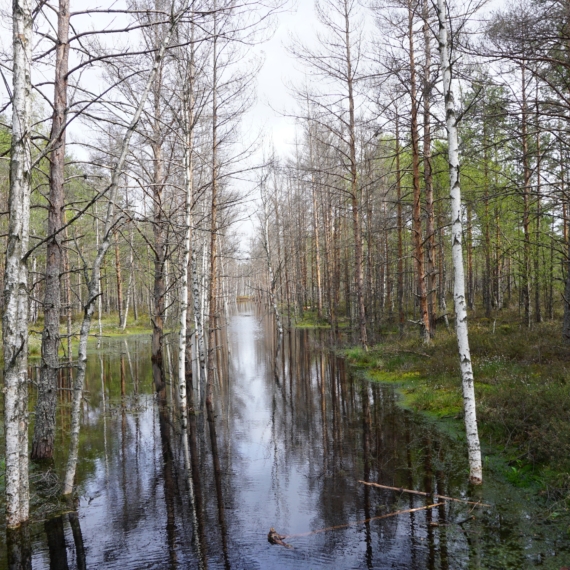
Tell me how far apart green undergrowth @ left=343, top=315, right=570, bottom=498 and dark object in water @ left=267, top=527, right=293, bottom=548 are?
3.41 meters

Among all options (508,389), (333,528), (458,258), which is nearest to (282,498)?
(333,528)

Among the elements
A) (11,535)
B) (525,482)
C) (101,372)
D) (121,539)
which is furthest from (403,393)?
(101,372)

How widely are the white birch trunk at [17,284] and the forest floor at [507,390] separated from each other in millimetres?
6433

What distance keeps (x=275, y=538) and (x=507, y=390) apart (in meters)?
5.68

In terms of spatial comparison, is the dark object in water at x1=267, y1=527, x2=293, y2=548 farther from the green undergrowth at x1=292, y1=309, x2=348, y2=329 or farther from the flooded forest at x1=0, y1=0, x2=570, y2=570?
the green undergrowth at x1=292, y1=309, x2=348, y2=329

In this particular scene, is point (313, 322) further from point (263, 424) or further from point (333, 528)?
point (333, 528)

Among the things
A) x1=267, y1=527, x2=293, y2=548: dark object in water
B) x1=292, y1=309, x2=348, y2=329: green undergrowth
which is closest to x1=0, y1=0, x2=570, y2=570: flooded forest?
x1=267, y1=527, x2=293, y2=548: dark object in water

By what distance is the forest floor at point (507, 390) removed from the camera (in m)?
6.73

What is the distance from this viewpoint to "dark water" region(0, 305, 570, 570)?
5285 millimetres

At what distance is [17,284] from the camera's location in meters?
5.30

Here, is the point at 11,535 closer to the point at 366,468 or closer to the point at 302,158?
the point at 366,468

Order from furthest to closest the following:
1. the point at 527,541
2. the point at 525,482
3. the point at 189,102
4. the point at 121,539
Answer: the point at 189,102 < the point at 525,482 < the point at 121,539 < the point at 527,541

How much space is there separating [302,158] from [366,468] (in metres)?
30.0

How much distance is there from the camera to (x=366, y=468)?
25.9ft
